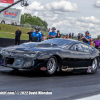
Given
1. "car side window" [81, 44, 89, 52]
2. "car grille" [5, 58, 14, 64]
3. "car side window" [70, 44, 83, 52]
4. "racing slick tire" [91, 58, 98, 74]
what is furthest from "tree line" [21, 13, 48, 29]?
"car grille" [5, 58, 14, 64]

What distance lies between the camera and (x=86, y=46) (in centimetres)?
934

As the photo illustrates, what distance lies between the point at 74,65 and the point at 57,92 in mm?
3162

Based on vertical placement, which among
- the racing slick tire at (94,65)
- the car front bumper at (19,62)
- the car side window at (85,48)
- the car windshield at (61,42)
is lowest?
the racing slick tire at (94,65)

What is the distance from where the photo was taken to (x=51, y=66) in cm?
767

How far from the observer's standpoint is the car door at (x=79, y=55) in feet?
27.3

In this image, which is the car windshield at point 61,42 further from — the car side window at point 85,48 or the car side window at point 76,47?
the car side window at point 85,48

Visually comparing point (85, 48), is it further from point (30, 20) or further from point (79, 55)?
point (30, 20)

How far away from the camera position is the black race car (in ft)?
23.6

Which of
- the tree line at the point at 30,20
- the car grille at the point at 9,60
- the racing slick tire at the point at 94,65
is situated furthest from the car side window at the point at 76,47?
the tree line at the point at 30,20

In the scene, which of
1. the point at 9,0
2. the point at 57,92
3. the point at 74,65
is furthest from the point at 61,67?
the point at 9,0

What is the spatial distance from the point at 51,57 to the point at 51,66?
0.32 metres

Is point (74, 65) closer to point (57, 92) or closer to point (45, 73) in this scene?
point (45, 73)

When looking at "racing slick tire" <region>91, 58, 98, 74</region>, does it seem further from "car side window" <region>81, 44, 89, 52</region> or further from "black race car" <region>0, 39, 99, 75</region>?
"car side window" <region>81, 44, 89, 52</region>

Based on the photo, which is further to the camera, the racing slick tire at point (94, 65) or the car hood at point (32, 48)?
the racing slick tire at point (94, 65)
